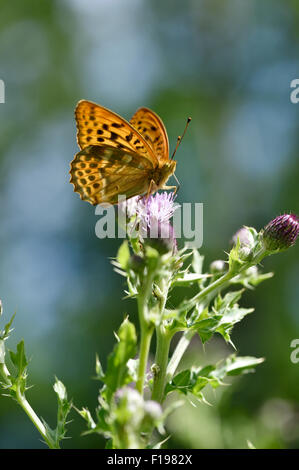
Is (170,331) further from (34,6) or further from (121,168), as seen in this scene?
(34,6)

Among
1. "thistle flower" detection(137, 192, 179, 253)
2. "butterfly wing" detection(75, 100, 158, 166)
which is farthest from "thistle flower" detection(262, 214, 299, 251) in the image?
"butterfly wing" detection(75, 100, 158, 166)

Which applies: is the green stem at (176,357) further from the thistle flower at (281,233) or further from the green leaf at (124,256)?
the thistle flower at (281,233)

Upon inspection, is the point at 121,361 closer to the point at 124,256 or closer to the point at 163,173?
the point at 124,256

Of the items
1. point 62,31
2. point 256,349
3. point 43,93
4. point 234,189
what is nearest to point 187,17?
point 62,31

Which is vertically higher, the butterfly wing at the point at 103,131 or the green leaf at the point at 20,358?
the butterfly wing at the point at 103,131

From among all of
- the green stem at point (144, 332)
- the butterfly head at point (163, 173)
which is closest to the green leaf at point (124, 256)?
the green stem at point (144, 332)

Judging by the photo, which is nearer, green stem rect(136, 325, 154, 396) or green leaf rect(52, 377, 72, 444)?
green stem rect(136, 325, 154, 396)

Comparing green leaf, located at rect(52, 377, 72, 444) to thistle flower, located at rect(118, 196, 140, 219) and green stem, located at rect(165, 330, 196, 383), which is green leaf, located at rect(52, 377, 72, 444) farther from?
thistle flower, located at rect(118, 196, 140, 219)
